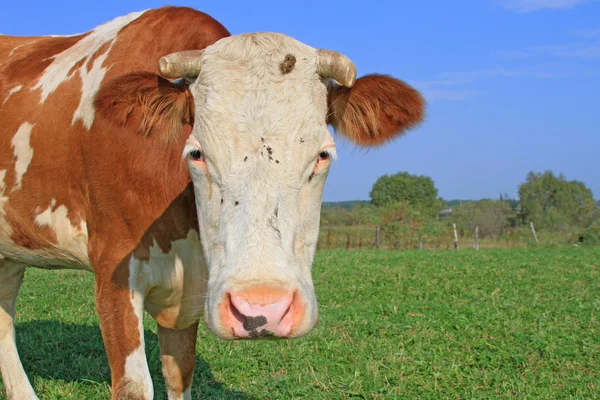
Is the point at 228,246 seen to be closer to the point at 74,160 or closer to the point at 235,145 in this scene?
the point at 235,145

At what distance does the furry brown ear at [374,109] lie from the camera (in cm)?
319

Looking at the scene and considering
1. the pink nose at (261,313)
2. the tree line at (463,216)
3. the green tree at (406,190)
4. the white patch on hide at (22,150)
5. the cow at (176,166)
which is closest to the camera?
the pink nose at (261,313)

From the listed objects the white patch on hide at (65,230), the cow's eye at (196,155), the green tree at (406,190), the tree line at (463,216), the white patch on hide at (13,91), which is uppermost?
the green tree at (406,190)

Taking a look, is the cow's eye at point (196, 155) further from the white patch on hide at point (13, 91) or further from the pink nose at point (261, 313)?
the white patch on hide at point (13, 91)

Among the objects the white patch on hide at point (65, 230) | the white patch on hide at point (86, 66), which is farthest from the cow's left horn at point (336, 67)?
the white patch on hide at point (65, 230)

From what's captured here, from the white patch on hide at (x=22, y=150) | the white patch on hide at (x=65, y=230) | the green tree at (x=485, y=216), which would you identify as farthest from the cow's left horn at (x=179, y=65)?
the green tree at (x=485, y=216)

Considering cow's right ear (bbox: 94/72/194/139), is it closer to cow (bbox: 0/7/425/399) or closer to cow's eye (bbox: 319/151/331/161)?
cow (bbox: 0/7/425/399)

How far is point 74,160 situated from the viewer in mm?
3787

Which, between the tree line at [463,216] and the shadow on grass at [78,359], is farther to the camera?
the tree line at [463,216]

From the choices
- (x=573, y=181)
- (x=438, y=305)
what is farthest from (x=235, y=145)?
(x=573, y=181)

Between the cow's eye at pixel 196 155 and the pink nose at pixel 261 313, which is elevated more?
the cow's eye at pixel 196 155

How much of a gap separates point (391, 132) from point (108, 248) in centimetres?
168

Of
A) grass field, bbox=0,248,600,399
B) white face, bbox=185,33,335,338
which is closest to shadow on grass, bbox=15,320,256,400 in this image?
grass field, bbox=0,248,600,399

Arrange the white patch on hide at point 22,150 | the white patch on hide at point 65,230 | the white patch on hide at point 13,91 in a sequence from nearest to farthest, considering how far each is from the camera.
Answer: the white patch on hide at point 65,230
the white patch on hide at point 22,150
the white patch on hide at point 13,91
